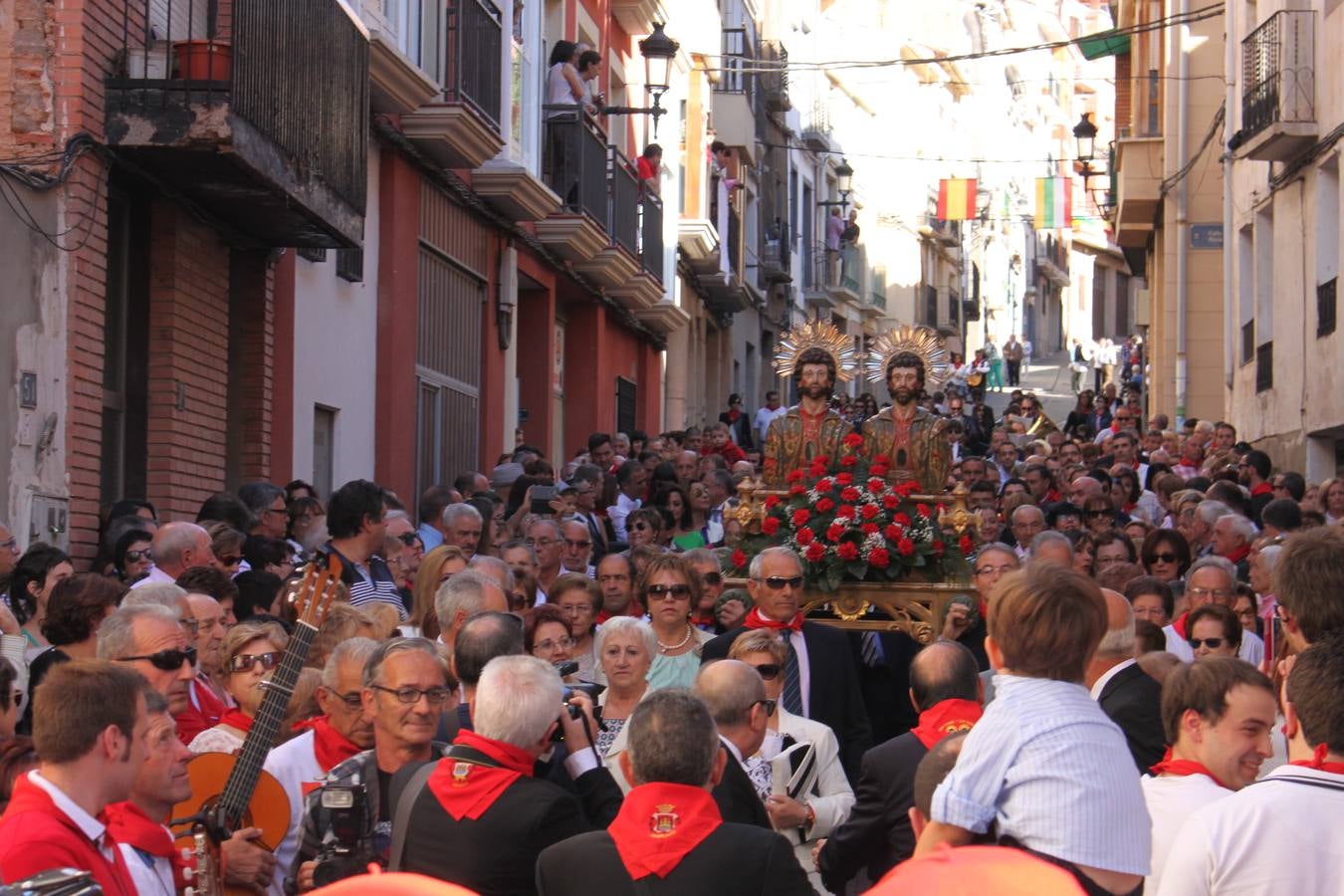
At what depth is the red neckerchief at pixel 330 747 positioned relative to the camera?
6.30 m

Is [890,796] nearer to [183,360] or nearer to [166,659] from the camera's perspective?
[166,659]

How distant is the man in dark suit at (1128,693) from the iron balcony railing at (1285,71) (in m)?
13.7

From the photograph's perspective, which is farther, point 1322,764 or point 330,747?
point 330,747

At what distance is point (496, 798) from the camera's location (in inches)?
210

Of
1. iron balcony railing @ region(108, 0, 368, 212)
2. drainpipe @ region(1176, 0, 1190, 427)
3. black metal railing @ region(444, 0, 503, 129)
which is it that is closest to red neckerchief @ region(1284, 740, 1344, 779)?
iron balcony railing @ region(108, 0, 368, 212)

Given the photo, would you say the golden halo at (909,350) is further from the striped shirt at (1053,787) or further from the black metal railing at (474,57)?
the striped shirt at (1053,787)

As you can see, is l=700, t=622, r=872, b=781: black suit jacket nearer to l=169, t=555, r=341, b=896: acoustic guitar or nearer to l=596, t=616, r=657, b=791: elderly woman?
l=596, t=616, r=657, b=791: elderly woman

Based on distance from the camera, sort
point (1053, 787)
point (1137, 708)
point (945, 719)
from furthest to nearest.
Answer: point (1137, 708), point (945, 719), point (1053, 787)

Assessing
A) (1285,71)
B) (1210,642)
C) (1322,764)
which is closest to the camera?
(1322,764)

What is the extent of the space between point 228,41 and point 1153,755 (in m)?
7.18

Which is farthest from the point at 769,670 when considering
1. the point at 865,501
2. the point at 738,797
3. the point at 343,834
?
the point at 865,501

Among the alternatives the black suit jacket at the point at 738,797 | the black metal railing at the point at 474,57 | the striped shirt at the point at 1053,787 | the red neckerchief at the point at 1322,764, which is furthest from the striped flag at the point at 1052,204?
the striped shirt at the point at 1053,787

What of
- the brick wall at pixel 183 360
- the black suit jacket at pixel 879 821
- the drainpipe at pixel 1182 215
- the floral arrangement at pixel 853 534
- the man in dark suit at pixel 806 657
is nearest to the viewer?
the black suit jacket at pixel 879 821

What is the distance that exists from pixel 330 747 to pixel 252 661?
0.51m
